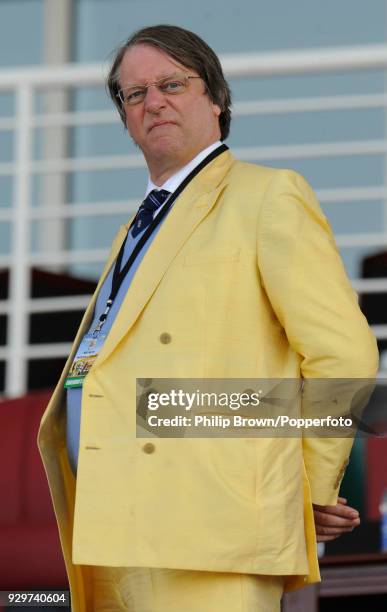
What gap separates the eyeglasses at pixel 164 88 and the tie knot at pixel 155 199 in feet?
0.53

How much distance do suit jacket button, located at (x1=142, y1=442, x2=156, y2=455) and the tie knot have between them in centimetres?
47

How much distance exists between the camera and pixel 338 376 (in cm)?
234

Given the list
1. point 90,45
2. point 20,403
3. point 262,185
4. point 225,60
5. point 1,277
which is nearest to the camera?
point 262,185

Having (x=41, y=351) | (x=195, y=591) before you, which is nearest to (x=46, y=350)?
(x=41, y=351)

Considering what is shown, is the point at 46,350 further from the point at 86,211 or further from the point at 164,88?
the point at 164,88

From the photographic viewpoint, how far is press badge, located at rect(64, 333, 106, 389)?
2.45 meters

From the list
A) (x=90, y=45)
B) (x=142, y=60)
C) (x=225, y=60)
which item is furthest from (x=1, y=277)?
(x=142, y=60)

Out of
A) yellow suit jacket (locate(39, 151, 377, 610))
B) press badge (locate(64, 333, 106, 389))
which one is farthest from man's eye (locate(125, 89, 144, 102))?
press badge (locate(64, 333, 106, 389))

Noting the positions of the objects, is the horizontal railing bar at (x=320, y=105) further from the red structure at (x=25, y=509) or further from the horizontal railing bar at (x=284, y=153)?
the red structure at (x=25, y=509)

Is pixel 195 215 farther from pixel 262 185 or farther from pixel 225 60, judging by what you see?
pixel 225 60

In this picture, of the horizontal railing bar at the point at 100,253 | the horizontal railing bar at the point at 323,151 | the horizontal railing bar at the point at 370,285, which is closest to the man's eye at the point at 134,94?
the horizontal railing bar at the point at 100,253

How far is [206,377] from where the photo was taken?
2.33 m

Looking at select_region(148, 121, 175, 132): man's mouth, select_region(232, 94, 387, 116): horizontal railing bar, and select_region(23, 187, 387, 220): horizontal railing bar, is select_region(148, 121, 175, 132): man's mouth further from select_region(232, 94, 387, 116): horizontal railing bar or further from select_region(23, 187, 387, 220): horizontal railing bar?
select_region(232, 94, 387, 116): horizontal railing bar

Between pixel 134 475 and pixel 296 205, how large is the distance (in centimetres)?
51
